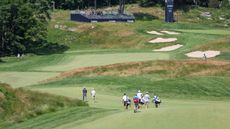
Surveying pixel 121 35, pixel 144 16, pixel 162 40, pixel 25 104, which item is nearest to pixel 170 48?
pixel 162 40

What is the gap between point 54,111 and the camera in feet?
139

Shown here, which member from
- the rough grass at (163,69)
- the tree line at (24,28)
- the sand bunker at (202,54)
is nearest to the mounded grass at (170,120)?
the rough grass at (163,69)

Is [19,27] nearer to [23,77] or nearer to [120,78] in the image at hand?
[23,77]

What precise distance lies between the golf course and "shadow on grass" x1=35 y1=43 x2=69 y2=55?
4.43 ft

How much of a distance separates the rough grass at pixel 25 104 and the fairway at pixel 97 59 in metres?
28.5

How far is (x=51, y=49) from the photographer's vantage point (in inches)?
3907

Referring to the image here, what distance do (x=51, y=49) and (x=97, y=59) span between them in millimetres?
→ 21356

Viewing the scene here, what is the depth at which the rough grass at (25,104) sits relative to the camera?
4012cm

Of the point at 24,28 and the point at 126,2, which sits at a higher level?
the point at 126,2

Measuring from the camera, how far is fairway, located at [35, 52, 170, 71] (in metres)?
75.2

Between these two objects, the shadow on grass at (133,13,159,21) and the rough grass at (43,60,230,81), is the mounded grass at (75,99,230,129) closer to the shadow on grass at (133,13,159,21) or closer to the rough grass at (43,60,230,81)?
the rough grass at (43,60,230,81)

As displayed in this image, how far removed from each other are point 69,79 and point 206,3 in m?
84.0

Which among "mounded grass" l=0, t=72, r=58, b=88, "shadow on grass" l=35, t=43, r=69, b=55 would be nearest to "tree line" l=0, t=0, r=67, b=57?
"shadow on grass" l=35, t=43, r=69, b=55

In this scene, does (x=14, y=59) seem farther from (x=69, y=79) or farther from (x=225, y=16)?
(x=225, y=16)
